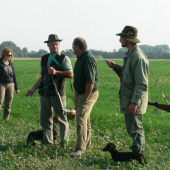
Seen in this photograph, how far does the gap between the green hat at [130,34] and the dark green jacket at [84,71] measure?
34.2 inches

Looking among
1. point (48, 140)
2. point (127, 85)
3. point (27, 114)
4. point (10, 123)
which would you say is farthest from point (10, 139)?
point (27, 114)

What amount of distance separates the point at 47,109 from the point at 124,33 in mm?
2299

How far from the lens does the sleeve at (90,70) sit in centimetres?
700

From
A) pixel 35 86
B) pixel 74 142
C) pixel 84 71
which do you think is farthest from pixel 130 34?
pixel 74 142

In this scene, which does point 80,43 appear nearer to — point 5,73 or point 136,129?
point 136,129

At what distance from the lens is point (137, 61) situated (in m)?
6.20

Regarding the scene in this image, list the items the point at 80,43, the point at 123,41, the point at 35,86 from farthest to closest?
1. the point at 35,86
2. the point at 80,43
3. the point at 123,41

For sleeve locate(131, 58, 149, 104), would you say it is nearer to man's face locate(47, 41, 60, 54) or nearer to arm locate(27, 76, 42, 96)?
man's face locate(47, 41, 60, 54)

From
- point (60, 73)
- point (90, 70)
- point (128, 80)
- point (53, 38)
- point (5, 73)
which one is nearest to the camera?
point (128, 80)

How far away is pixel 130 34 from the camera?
21.1ft

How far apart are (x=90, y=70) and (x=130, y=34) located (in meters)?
1.02

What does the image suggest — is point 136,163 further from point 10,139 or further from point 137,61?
point 10,139

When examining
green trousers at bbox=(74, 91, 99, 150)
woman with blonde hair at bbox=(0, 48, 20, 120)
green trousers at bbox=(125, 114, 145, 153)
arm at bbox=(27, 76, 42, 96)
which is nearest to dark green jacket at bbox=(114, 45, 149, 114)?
green trousers at bbox=(125, 114, 145, 153)

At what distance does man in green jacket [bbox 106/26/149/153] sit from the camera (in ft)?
20.3
